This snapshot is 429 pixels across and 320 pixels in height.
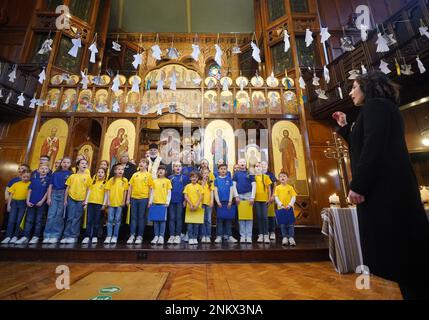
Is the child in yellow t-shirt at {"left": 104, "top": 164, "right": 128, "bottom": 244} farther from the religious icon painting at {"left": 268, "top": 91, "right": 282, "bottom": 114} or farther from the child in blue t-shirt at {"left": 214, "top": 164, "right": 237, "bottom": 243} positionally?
the religious icon painting at {"left": 268, "top": 91, "right": 282, "bottom": 114}

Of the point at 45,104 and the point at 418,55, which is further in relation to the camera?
the point at 45,104

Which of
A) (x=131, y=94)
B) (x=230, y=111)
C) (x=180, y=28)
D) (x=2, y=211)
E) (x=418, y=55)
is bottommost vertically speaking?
(x=2, y=211)

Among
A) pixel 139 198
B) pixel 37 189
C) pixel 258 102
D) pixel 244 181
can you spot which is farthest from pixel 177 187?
pixel 258 102

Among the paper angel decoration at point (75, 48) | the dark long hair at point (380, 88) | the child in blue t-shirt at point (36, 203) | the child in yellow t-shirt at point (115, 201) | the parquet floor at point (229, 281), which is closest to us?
the dark long hair at point (380, 88)

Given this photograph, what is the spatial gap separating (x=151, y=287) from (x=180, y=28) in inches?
471

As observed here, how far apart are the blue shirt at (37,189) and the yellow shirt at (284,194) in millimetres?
4287

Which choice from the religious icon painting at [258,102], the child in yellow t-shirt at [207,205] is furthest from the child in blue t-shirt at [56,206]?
the religious icon painting at [258,102]

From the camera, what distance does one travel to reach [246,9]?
9.89 m

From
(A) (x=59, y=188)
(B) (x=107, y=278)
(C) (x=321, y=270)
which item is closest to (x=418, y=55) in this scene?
(C) (x=321, y=270)

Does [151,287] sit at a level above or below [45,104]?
below

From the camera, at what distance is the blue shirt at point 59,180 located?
3670mm

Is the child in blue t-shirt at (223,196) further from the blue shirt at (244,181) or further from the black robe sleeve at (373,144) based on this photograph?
the black robe sleeve at (373,144)

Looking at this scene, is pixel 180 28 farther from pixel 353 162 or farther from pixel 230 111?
pixel 353 162

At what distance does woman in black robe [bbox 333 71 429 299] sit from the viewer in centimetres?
95
